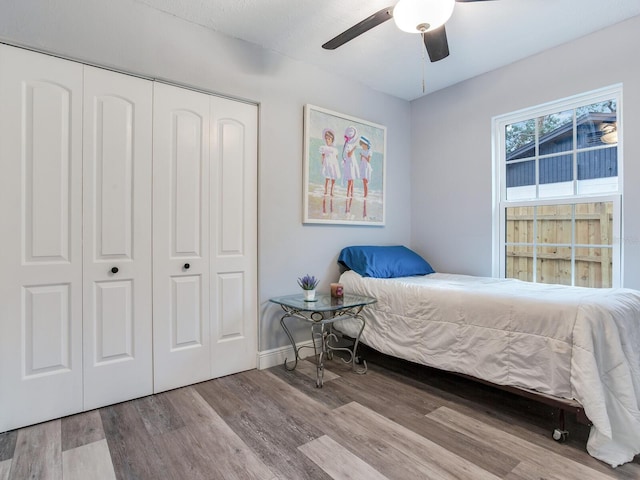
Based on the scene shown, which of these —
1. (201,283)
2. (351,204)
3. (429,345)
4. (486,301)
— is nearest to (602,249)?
(486,301)

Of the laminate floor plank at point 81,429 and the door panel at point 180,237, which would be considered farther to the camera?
the door panel at point 180,237

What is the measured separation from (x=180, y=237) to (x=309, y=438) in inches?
58.5

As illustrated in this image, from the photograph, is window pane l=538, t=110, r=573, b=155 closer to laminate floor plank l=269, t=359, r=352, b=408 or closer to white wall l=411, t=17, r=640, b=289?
white wall l=411, t=17, r=640, b=289

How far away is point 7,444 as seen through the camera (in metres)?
1.73

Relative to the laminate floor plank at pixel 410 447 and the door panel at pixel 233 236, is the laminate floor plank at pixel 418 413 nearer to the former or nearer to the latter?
the laminate floor plank at pixel 410 447

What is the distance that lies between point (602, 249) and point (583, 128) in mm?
936

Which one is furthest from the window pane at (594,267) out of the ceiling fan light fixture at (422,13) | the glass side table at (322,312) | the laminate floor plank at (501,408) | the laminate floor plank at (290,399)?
the laminate floor plank at (290,399)

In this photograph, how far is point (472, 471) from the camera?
1528 mm

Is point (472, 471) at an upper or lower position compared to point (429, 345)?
lower

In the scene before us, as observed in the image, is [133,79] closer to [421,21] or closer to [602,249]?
[421,21]

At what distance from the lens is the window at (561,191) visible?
2561mm

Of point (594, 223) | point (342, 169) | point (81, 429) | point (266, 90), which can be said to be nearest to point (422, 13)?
point (266, 90)

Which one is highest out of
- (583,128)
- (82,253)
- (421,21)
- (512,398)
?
(421,21)

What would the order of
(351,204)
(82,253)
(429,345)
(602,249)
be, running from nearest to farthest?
(82,253)
(429,345)
(602,249)
(351,204)
